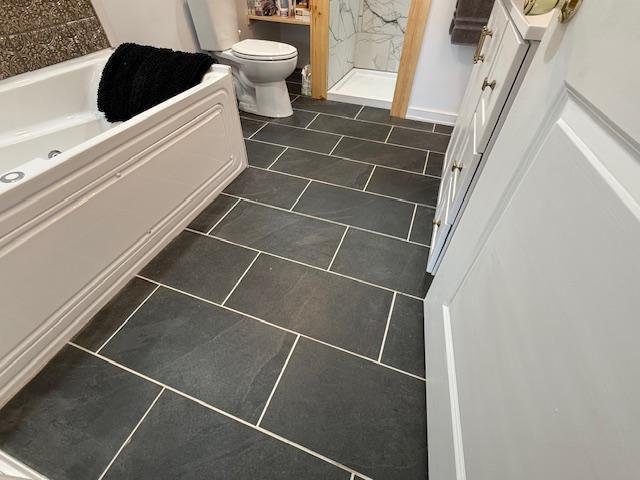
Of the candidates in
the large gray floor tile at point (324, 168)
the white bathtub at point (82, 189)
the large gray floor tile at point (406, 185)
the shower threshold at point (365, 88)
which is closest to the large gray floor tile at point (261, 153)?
Result: the large gray floor tile at point (324, 168)

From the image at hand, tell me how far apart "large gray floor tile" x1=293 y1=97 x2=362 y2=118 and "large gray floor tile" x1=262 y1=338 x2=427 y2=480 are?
6.79 feet

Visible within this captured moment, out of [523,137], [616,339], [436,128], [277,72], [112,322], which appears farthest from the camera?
[436,128]

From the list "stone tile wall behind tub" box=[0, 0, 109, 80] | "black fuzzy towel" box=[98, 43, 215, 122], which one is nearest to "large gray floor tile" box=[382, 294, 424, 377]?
"black fuzzy towel" box=[98, 43, 215, 122]

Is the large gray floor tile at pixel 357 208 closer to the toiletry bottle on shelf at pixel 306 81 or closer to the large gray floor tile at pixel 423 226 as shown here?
the large gray floor tile at pixel 423 226

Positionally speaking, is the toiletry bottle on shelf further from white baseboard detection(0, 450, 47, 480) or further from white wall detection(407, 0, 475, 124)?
white baseboard detection(0, 450, 47, 480)

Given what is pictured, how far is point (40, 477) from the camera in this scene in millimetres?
844

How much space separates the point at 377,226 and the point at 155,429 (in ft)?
4.02

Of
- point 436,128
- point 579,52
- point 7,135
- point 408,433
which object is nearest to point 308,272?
point 408,433

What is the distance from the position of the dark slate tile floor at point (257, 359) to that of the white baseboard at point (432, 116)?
101 cm

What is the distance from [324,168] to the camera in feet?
6.53

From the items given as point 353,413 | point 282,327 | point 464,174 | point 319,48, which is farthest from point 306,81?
point 353,413

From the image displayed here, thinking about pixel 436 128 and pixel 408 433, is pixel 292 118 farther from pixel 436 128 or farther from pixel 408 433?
pixel 408 433

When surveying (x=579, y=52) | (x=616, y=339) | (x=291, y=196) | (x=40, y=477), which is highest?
(x=579, y=52)

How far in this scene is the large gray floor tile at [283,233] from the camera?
1.47 metres
